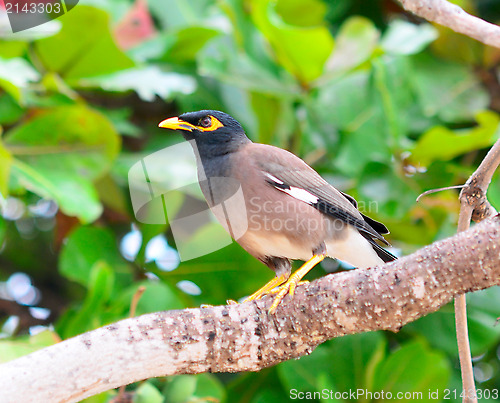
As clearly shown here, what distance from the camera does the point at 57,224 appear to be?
4.34 meters

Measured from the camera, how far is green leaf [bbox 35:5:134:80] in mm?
3547

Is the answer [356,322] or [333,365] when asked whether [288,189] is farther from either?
[333,365]

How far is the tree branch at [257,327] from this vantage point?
1.91m

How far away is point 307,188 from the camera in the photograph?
3047 mm

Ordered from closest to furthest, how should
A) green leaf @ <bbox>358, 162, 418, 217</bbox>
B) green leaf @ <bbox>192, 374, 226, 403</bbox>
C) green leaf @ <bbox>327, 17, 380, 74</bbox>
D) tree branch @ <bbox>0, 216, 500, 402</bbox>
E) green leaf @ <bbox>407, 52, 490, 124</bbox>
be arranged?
tree branch @ <bbox>0, 216, 500, 402</bbox> < green leaf @ <bbox>192, 374, 226, 403</bbox> < green leaf @ <bbox>358, 162, 418, 217</bbox> < green leaf @ <bbox>327, 17, 380, 74</bbox> < green leaf @ <bbox>407, 52, 490, 124</bbox>

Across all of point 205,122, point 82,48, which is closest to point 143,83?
→ point 82,48

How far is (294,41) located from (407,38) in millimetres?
850

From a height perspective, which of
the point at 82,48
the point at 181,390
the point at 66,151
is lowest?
the point at 181,390

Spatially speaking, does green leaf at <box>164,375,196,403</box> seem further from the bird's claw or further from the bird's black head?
the bird's black head

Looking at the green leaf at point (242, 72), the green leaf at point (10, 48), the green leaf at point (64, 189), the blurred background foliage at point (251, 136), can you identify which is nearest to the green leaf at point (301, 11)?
the blurred background foliage at point (251, 136)

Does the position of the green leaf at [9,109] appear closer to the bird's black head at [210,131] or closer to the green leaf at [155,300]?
the bird's black head at [210,131]

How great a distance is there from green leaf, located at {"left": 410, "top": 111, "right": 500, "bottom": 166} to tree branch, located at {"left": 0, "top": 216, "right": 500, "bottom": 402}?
1661mm

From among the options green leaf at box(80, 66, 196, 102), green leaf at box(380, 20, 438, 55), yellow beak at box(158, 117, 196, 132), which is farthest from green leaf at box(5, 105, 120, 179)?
green leaf at box(380, 20, 438, 55)

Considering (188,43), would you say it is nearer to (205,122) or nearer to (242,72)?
(242,72)
